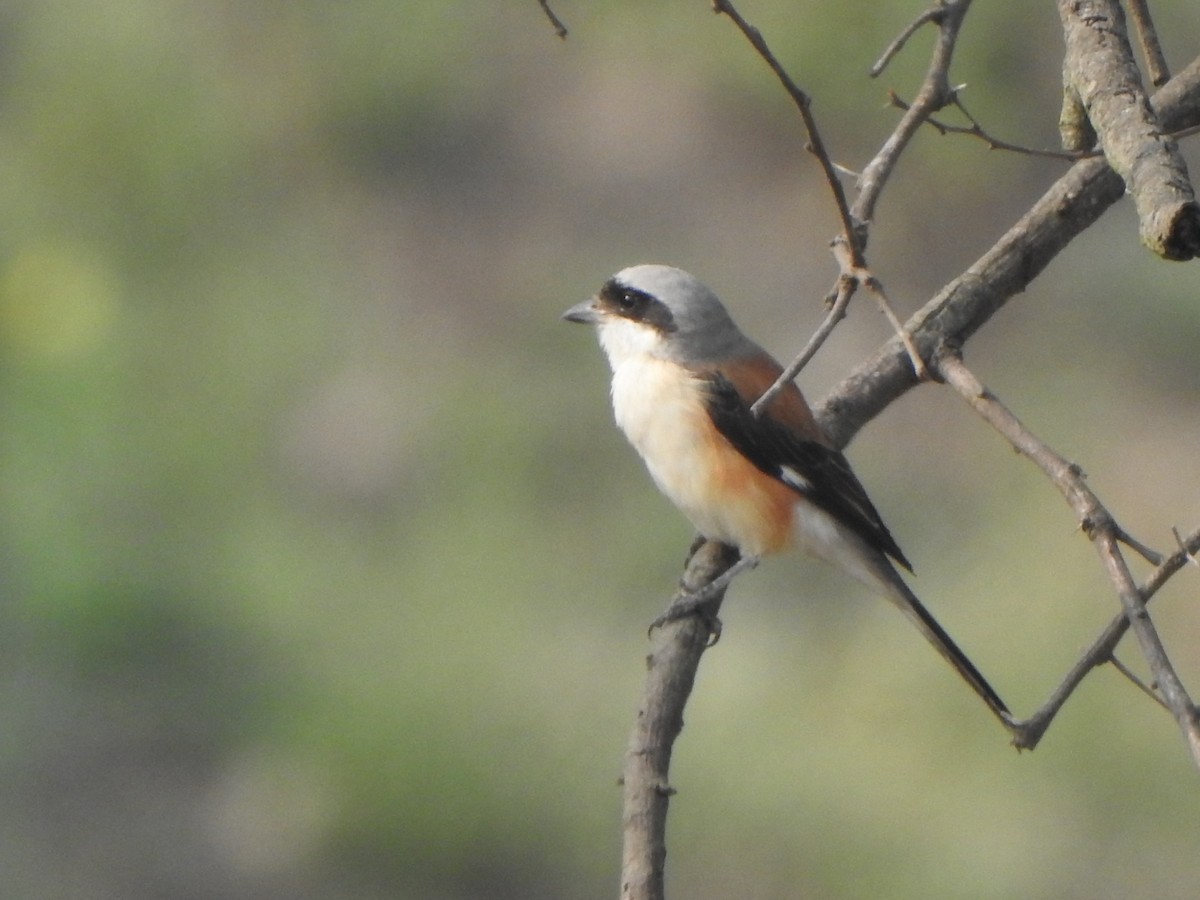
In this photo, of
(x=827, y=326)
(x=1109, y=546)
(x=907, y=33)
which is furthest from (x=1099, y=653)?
(x=907, y=33)

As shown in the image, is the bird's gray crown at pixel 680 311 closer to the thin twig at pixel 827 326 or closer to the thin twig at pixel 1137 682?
the thin twig at pixel 827 326

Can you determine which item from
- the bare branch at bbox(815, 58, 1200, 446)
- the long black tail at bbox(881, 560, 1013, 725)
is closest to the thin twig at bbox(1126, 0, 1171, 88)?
the bare branch at bbox(815, 58, 1200, 446)

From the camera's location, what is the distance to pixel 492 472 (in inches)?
264

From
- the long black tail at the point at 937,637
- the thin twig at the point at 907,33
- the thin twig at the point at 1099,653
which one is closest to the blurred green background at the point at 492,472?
the long black tail at the point at 937,637

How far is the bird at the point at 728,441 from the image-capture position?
3.84 m

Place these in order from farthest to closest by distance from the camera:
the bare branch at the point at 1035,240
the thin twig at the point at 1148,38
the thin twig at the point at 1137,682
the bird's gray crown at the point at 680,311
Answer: the bird's gray crown at the point at 680,311 < the bare branch at the point at 1035,240 < the thin twig at the point at 1148,38 < the thin twig at the point at 1137,682

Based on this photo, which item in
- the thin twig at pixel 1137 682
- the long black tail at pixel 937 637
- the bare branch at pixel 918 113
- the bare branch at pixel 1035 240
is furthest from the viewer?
the long black tail at pixel 937 637

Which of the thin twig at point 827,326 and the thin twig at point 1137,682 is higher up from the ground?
the thin twig at point 827,326

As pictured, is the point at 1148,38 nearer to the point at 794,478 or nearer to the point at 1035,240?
the point at 1035,240

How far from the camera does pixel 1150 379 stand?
22.1 feet

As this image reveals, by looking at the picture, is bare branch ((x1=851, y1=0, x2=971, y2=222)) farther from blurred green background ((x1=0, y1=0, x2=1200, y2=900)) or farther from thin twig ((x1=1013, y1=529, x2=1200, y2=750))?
blurred green background ((x1=0, y1=0, x2=1200, y2=900))

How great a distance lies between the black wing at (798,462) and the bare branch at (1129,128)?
1.41m

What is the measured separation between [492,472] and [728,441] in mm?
2843

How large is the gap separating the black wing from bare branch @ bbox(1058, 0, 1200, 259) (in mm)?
1409
